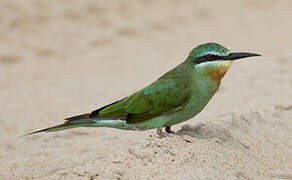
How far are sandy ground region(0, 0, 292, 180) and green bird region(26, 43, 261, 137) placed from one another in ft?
0.59

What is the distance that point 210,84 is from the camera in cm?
387

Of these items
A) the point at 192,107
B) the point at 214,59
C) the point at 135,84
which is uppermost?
the point at 214,59

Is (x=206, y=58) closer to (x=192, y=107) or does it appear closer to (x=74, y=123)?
(x=192, y=107)

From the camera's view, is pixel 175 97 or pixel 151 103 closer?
pixel 175 97

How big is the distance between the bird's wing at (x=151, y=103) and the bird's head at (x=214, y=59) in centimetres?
17

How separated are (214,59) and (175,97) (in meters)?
0.39

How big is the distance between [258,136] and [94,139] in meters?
1.54

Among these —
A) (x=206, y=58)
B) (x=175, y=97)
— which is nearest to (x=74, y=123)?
(x=175, y=97)

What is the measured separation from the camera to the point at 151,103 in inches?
157

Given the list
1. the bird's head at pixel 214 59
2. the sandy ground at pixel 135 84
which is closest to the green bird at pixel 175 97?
the bird's head at pixel 214 59

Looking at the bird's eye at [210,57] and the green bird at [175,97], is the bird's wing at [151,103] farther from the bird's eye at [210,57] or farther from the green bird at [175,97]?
the bird's eye at [210,57]

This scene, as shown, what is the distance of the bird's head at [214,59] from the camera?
3848 mm

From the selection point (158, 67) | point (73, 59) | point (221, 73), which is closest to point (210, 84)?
point (221, 73)

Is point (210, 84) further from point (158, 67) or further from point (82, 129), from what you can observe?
point (158, 67)
